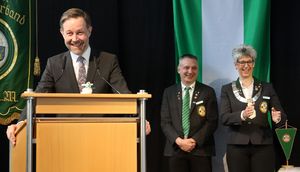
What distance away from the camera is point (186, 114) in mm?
4121

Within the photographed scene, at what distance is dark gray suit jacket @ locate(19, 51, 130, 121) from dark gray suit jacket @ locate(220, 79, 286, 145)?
1.56 metres

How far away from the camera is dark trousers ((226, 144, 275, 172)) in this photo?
379cm

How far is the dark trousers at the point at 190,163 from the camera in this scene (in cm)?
402

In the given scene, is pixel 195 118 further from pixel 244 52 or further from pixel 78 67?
pixel 78 67

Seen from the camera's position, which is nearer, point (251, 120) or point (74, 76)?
point (74, 76)

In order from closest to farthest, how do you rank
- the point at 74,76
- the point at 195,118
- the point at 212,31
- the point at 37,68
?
the point at 74,76 < the point at 37,68 < the point at 195,118 < the point at 212,31

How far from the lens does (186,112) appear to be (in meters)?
4.13

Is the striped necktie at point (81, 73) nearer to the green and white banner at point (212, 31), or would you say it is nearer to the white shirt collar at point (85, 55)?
the white shirt collar at point (85, 55)

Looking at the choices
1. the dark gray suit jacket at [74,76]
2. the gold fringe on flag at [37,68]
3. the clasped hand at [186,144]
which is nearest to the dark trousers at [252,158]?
the clasped hand at [186,144]

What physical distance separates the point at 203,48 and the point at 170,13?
49 cm

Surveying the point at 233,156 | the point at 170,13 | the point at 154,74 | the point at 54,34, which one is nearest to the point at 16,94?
the point at 54,34

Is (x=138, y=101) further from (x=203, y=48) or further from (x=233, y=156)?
(x=203, y=48)

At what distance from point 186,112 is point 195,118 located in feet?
0.32

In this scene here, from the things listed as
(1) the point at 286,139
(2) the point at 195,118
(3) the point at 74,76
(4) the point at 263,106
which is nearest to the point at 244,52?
(4) the point at 263,106
